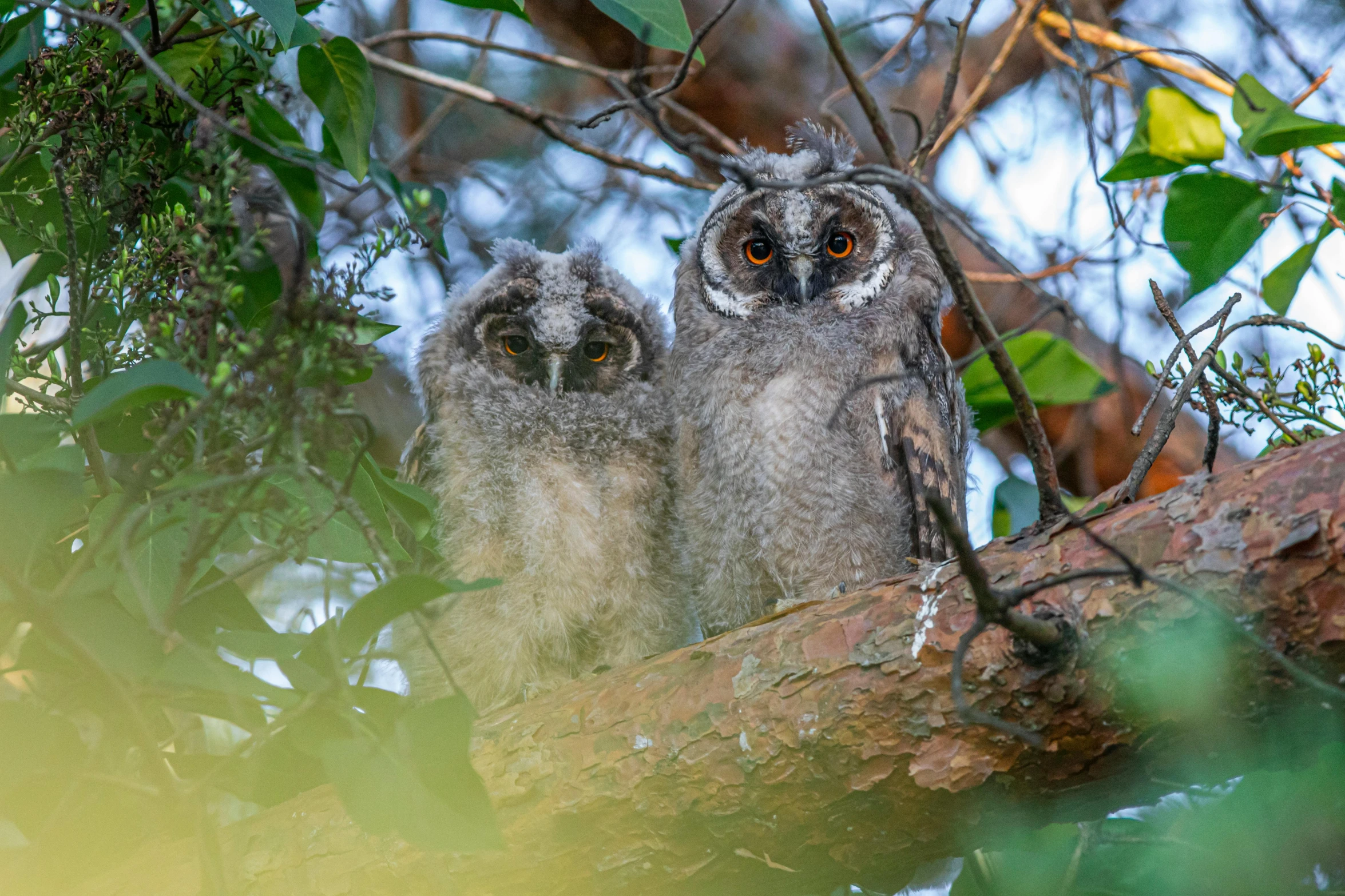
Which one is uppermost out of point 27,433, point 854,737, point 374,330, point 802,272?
point 802,272

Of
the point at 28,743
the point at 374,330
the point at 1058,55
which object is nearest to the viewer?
the point at 28,743

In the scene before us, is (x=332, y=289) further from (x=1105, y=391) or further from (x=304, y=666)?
(x=1105, y=391)

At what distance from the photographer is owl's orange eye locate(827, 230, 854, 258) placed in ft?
8.78

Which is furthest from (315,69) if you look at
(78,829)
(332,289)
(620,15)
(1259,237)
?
(1259,237)

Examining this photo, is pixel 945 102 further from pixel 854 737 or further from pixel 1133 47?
pixel 854 737

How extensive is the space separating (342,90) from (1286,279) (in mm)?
1791

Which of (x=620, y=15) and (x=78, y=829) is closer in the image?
(x=78, y=829)

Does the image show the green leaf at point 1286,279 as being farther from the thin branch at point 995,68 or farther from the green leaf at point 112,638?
the green leaf at point 112,638

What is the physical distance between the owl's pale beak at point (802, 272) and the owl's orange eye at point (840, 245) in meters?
0.09

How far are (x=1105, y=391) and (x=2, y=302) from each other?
242 centimetres

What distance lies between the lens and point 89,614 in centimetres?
138

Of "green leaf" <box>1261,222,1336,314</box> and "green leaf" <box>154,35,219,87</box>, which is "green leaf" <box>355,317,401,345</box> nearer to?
"green leaf" <box>154,35,219,87</box>

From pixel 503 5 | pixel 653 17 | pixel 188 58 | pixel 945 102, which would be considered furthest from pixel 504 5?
pixel 945 102

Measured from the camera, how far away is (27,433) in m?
1.36
